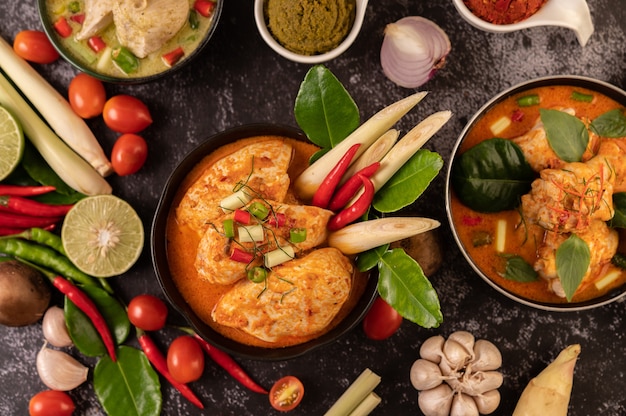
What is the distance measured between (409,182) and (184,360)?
1.50 m

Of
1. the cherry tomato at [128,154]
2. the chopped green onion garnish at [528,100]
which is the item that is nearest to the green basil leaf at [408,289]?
the chopped green onion garnish at [528,100]

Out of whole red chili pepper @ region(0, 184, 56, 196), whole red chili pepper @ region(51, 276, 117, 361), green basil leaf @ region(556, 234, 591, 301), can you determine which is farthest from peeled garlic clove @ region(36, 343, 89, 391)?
green basil leaf @ region(556, 234, 591, 301)

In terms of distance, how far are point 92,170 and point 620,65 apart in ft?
9.24

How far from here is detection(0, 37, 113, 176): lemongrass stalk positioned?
11.0ft

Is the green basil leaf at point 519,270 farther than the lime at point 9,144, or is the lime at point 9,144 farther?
the lime at point 9,144

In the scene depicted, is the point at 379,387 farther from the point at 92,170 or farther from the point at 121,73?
the point at 121,73

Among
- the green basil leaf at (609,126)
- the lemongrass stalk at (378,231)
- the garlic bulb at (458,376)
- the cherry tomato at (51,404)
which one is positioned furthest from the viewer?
the cherry tomato at (51,404)

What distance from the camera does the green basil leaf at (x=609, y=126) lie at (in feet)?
9.98

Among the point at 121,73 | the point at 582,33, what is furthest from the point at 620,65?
the point at 121,73

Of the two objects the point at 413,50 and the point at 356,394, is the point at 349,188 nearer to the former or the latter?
the point at 413,50

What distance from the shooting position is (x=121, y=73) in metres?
3.31

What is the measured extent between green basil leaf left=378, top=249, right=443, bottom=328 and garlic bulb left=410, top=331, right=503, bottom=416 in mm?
697

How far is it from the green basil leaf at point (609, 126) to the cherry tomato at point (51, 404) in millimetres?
2950

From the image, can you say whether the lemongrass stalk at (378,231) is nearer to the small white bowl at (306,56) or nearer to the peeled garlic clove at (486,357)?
the small white bowl at (306,56)
